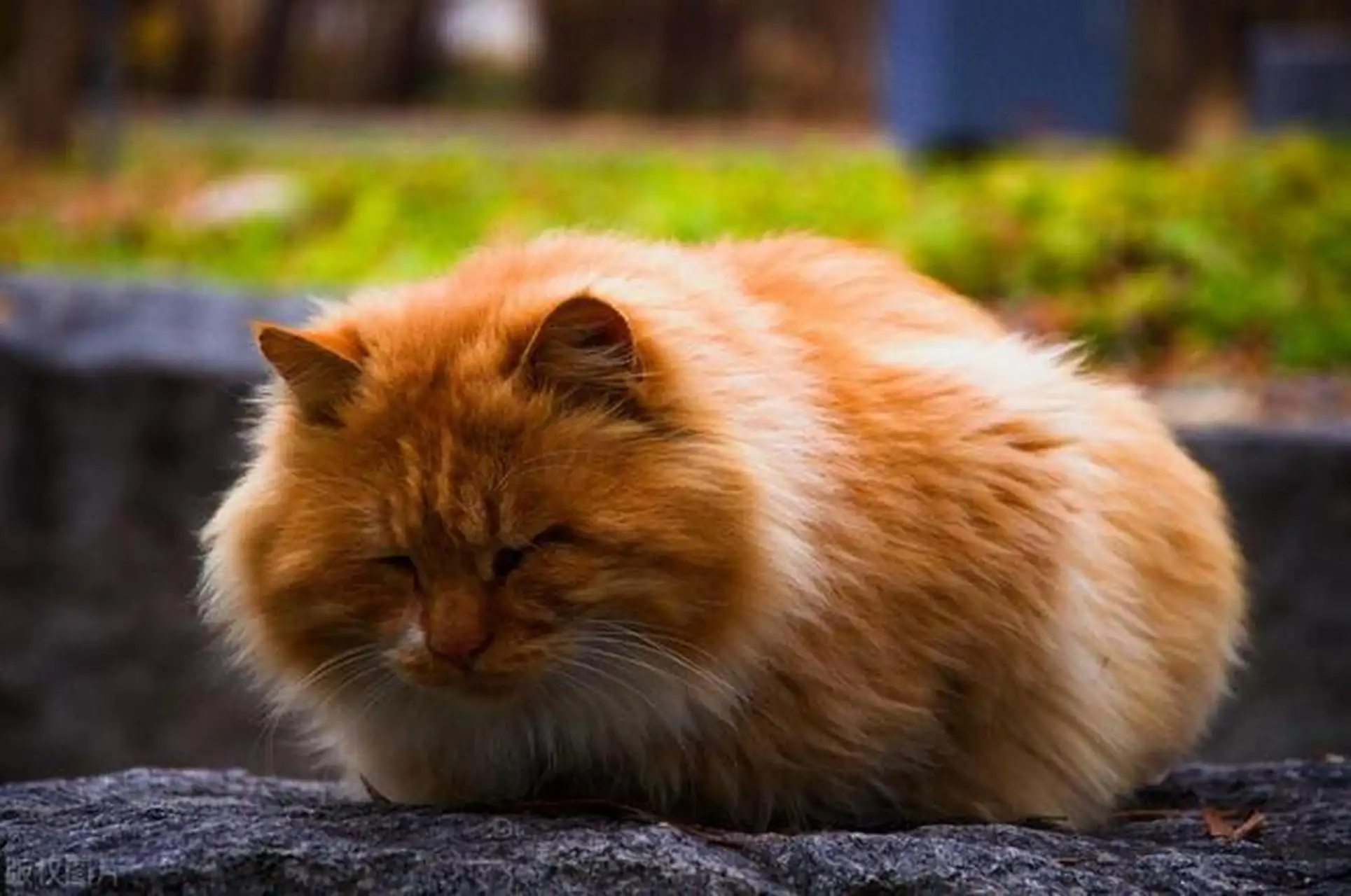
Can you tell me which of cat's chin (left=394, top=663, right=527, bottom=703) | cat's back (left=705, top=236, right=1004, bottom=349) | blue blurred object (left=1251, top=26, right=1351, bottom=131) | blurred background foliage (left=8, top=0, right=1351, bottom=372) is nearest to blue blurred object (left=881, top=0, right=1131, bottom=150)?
blurred background foliage (left=8, top=0, right=1351, bottom=372)

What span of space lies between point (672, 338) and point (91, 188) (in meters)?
9.79

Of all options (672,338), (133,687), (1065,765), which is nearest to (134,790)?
(672,338)

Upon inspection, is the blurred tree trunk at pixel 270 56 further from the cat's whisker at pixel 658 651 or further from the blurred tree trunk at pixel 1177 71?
the cat's whisker at pixel 658 651

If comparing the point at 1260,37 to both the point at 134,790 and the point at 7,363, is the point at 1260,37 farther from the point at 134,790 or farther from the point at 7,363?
the point at 134,790

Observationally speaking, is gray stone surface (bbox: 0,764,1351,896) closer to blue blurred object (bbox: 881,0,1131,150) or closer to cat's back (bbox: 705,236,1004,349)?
cat's back (bbox: 705,236,1004,349)

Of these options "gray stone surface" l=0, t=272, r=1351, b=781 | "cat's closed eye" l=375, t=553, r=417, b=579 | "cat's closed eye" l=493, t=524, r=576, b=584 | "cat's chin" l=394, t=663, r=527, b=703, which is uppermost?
"cat's closed eye" l=493, t=524, r=576, b=584

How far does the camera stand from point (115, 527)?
21.7 feet

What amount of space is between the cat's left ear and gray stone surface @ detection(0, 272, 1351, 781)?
3573mm

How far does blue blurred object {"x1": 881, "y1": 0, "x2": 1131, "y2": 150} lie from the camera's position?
37.2ft

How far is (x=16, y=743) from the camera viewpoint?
22.1ft

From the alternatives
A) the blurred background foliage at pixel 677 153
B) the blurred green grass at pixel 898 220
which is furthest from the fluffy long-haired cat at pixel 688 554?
the blurred green grass at pixel 898 220

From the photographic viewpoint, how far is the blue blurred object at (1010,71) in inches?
447

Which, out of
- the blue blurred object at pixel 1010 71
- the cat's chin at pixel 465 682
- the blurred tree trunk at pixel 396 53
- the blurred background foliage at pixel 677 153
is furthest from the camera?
the blurred tree trunk at pixel 396 53

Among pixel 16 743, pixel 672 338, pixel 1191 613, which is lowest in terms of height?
pixel 16 743
